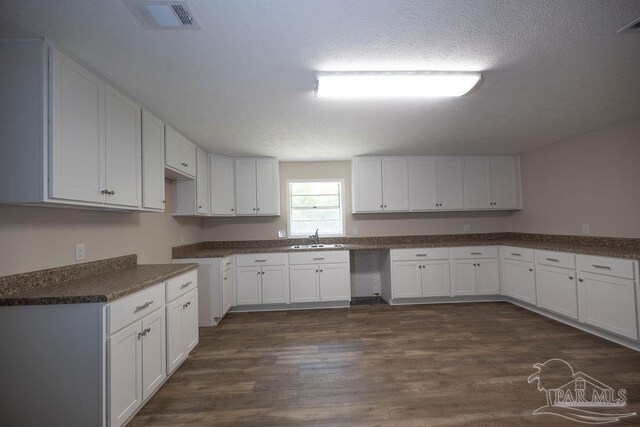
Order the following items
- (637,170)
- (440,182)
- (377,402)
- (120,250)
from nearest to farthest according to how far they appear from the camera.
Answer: (377,402), (120,250), (637,170), (440,182)

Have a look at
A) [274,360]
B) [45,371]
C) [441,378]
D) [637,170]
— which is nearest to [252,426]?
[274,360]

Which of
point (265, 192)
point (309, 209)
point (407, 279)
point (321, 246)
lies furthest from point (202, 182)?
point (407, 279)

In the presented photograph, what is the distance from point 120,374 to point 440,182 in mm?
→ 4316

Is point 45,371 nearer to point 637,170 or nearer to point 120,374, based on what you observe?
point 120,374

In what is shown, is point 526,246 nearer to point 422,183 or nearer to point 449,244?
point 449,244

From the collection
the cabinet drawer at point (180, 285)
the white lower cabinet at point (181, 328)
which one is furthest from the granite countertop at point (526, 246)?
the white lower cabinet at point (181, 328)

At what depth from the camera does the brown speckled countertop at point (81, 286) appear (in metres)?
1.44

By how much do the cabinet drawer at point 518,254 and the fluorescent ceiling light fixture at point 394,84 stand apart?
2533mm

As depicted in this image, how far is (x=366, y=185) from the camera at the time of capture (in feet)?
13.9

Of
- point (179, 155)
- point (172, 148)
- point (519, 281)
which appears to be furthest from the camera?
point (519, 281)

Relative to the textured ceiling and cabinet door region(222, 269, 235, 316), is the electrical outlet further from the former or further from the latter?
cabinet door region(222, 269, 235, 316)

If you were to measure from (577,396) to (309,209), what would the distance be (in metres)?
3.51

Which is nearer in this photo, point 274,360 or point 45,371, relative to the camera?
point 45,371

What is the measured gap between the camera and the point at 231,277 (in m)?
3.70
